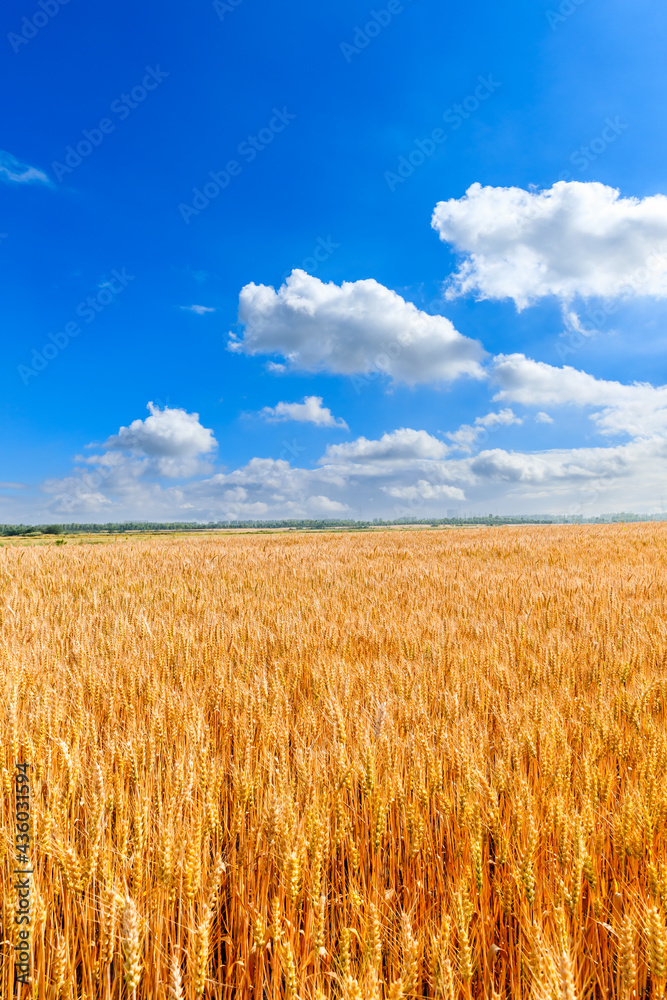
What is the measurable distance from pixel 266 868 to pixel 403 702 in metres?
1.43

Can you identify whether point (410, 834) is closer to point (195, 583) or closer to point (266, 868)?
point (266, 868)

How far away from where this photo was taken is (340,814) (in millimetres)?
1783

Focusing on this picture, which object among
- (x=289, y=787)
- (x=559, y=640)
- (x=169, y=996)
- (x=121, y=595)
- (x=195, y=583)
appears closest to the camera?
(x=169, y=996)

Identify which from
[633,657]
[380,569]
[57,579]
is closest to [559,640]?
[633,657]

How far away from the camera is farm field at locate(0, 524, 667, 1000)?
1314mm

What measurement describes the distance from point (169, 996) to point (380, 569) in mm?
8616

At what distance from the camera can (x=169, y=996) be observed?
1.28m

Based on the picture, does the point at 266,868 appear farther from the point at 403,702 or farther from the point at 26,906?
the point at 403,702

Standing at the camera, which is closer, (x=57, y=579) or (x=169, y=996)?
(x=169, y=996)

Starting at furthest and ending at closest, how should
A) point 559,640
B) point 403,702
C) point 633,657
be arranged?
point 559,640, point 633,657, point 403,702

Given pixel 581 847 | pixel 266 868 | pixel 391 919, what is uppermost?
pixel 581 847

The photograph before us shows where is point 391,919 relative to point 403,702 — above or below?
below

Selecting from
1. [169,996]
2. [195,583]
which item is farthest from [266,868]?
[195,583]

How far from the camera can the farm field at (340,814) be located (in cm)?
131
